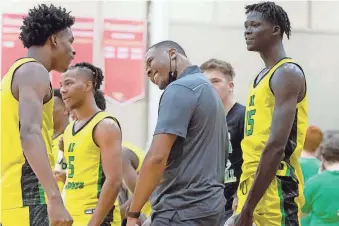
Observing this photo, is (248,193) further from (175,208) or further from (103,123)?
(103,123)

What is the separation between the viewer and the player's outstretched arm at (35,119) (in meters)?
3.18

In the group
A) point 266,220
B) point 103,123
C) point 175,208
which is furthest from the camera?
point 103,123

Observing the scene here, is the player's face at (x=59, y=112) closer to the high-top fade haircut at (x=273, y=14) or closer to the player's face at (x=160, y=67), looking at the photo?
the player's face at (x=160, y=67)

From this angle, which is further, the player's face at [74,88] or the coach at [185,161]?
the player's face at [74,88]

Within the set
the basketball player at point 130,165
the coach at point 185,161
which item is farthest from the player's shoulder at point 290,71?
the basketball player at point 130,165

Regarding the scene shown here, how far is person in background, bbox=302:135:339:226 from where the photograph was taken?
5102 mm

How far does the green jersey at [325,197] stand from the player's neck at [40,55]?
2.50 meters

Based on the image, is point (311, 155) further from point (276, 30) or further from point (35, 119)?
point (35, 119)

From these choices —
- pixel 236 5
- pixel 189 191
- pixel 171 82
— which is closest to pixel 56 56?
pixel 171 82

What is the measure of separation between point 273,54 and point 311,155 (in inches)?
106

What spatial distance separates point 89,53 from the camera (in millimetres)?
7805

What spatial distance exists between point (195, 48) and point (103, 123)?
4.01 meters

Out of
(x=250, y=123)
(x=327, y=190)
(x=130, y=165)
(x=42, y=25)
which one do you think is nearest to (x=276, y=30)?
(x=250, y=123)

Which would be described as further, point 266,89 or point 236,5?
point 236,5
